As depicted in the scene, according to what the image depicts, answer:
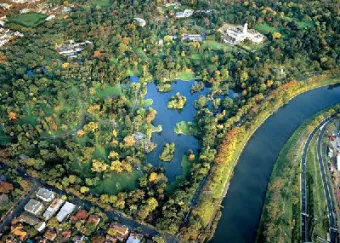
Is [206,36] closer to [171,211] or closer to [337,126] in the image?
[337,126]

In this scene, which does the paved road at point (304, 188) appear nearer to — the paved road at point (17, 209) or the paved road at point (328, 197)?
the paved road at point (328, 197)

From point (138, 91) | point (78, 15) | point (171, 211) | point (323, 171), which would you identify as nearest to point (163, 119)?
point (138, 91)

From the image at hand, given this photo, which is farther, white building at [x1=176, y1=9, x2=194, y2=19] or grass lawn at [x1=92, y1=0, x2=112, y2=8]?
grass lawn at [x1=92, y1=0, x2=112, y2=8]

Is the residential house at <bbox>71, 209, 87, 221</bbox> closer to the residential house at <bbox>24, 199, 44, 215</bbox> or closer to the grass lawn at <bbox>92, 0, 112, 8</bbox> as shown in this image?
the residential house at <bbox>24, 199, 44, 215</bbox>

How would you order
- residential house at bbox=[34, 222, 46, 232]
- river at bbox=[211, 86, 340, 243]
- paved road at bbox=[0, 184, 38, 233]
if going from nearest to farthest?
residential house at bbox=[34, 222, 46, 232] < paved road at bbox=[0, 184, 38, 233] < river at bbox=[211, 86, 340, 243]

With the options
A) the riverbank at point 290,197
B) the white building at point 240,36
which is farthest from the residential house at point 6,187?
the white building at point 240,36

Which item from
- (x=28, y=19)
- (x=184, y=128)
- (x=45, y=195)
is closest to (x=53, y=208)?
(x=45, y=195)

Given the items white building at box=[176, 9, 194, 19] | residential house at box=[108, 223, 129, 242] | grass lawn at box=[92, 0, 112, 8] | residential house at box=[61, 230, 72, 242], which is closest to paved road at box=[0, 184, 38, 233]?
residential house at box=[61, 230, 72, 242]

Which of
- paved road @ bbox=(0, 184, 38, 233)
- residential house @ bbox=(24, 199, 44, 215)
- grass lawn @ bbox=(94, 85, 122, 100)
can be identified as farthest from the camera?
grass lawn @ bbox=(94, 85, 122, 100)
